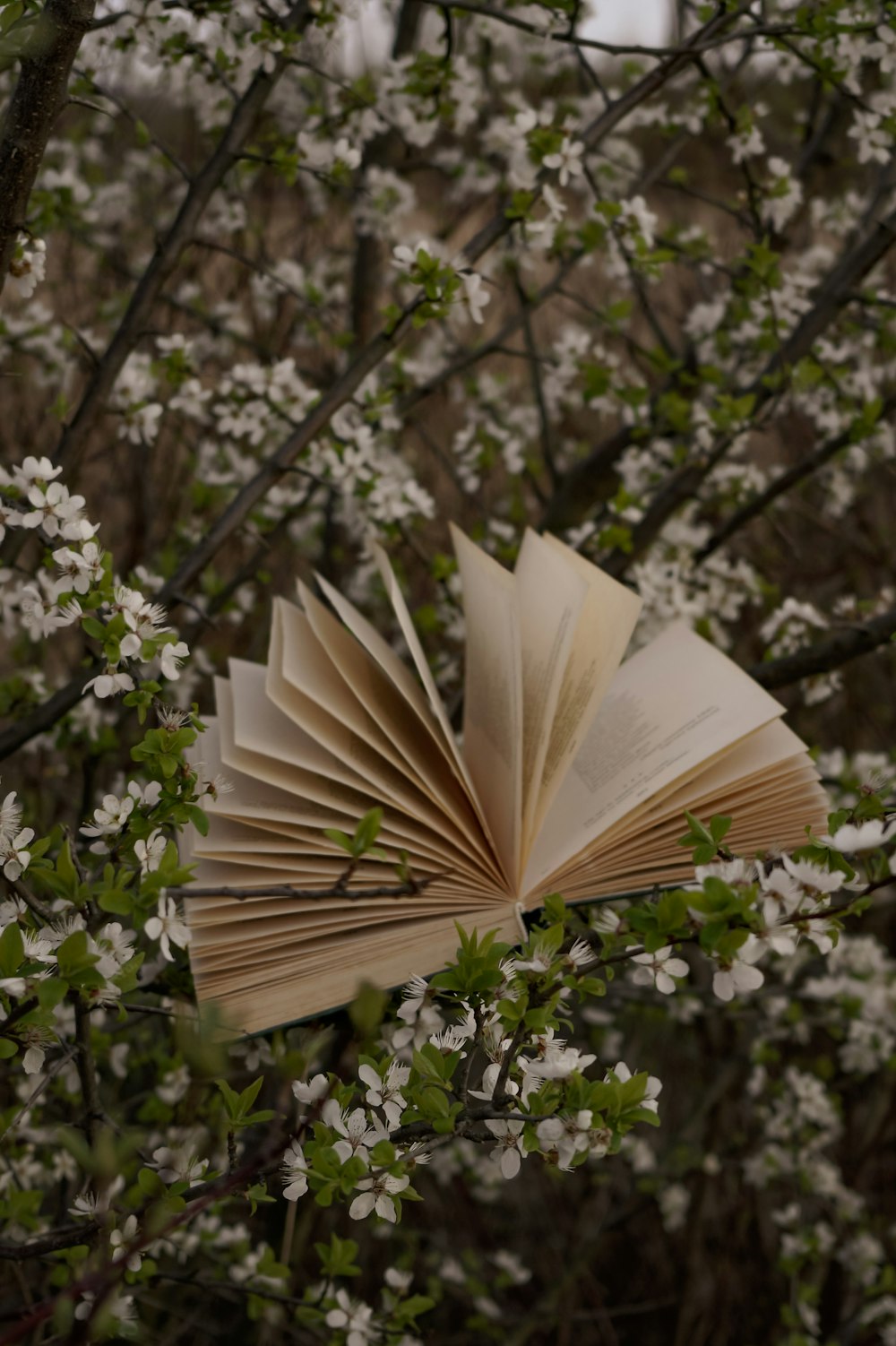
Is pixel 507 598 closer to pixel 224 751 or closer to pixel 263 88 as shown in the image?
pixel 224 751

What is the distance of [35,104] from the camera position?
948 millimetres

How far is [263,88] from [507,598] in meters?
0.88

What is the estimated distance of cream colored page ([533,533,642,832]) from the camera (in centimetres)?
104

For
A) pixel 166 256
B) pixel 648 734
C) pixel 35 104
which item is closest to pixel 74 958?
pixel 648 734

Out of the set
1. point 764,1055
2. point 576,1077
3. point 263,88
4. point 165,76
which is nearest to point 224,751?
point 576,1077

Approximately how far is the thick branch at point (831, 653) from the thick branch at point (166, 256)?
38.6 inches

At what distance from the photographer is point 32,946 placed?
2.62 ft

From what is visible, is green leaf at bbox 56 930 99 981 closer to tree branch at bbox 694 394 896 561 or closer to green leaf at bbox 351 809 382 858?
green leaf at bbox 351 809 382 858

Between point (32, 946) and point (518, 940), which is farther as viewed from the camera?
point (518, 940)

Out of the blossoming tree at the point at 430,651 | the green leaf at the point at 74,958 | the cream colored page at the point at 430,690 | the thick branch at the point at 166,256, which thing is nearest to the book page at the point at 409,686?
the cream colored page at the point at 430,690

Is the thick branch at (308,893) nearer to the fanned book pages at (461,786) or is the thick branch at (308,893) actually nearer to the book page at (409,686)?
the fanned book pages at (461,786)

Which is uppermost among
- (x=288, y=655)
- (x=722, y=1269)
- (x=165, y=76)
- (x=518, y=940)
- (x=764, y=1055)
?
(x=165, y=76)

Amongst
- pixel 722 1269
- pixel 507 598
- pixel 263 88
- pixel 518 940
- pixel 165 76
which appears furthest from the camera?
pixel 165 76

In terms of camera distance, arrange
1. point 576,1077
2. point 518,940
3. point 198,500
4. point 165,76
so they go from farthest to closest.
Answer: point 165,76
point 198,500
point 518,940
point 576,1077
